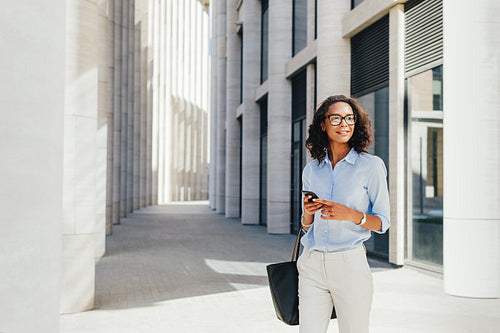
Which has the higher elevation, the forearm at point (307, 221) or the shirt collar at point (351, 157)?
the shirt collar at point (351, 157)

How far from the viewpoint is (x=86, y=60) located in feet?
25.0

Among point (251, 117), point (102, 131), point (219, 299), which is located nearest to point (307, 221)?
point (219, 299)

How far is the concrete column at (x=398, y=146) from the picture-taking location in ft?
37.1

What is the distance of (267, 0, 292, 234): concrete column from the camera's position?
1859 cm

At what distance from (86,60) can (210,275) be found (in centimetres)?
474

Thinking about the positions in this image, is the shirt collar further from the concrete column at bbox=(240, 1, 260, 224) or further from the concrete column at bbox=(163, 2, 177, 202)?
the concrete column at bbox=(163, 2, 177, 202)

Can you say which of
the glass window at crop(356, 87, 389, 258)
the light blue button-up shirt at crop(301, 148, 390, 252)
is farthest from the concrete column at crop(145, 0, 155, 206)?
the light blue button-up shirt at crop(301, 148, 390, 252)

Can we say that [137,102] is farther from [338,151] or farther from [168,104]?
[338,151]

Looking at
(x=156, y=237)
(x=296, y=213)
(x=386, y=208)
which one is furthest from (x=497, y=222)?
(x=156, y=237)

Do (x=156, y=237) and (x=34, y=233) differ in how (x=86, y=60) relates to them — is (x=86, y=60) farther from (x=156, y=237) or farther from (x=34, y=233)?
(x=156, y=237)

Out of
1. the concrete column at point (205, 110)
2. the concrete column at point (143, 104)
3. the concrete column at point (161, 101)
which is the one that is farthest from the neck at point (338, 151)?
the concrete column at point (205, 110)

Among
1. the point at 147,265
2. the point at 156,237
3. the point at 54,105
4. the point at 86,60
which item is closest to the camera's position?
the point at 54,105

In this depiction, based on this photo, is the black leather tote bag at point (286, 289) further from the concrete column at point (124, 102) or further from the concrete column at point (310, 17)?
the concrete column at point (124, 102)

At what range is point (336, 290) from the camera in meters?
2.76
